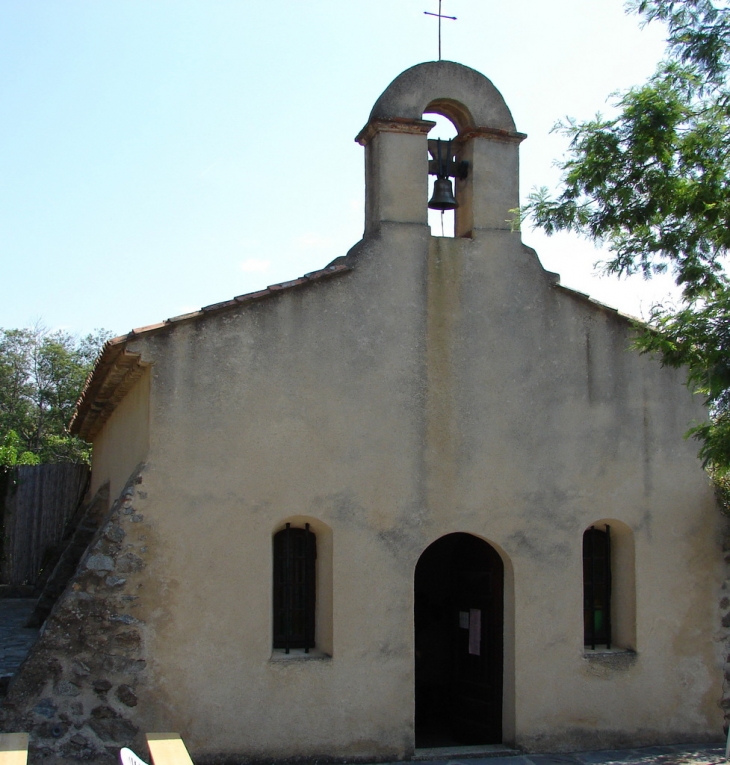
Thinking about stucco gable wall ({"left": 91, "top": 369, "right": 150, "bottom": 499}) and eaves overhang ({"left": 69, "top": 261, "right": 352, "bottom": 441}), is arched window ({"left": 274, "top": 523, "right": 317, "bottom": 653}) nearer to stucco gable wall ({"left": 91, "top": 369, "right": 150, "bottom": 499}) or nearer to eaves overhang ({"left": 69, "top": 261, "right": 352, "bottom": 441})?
A: stucco gable wall ({"left": 91, "top": 369, "right": 150, "bottom": 499})

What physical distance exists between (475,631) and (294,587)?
2.21 meters

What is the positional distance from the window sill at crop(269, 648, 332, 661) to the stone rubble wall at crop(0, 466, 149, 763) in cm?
129

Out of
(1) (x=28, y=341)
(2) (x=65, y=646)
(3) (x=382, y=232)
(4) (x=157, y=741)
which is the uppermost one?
(1) (x=28, y=341)

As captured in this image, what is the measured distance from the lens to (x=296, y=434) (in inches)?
347

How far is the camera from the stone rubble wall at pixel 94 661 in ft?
25.4

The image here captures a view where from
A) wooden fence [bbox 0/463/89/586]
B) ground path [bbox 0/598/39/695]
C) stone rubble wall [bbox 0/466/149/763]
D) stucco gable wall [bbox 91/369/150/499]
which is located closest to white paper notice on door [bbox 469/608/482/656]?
stone rubble wall [bbox 0/466/149/763]

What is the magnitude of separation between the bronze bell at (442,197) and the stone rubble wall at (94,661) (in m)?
4.26

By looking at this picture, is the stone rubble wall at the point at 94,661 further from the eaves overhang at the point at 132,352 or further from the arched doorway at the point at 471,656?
the arched doorway at the point at 471,656

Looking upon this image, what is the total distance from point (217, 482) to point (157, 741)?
2.36 metres

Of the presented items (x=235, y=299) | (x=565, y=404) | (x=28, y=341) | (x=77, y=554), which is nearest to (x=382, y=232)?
(x=235, y=299)

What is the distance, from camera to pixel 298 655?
345 inches

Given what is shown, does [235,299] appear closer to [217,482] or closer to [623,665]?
[217,482]

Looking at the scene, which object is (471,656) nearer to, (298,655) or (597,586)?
(597,586)

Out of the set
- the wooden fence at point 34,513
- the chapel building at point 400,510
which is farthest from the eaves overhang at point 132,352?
A: the wooden fence at point 34,513
